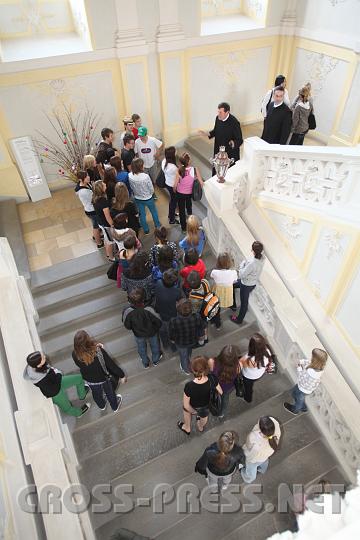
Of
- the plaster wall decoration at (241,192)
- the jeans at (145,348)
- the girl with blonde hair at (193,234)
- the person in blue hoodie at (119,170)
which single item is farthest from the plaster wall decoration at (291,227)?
the person in blue hoodie at (119,170)

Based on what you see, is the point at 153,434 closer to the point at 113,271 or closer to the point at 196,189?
the point at 113,271

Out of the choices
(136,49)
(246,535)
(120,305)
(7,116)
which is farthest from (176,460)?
(136,49)

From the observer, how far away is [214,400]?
13.7 feet

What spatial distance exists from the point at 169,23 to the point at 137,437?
7.35 meters

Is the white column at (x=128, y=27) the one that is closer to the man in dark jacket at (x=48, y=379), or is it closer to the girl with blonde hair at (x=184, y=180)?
the girl with blonde hair at (x=184, y=180)

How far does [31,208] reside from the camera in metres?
7.44

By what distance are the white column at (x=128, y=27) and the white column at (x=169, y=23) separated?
1.38 ft

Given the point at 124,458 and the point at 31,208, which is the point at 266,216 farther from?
the point at 31,208

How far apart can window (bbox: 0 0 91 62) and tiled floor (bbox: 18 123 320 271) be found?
2654 millimetres

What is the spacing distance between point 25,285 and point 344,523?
5007 millimetres

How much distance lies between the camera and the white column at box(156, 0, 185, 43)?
6.84 meters

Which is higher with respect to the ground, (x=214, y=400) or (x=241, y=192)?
(x=241, y=192)

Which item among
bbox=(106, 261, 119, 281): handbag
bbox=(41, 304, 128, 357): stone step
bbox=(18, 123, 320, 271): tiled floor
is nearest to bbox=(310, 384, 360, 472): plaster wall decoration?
bbox=(41, 304, 128, 357): stone step

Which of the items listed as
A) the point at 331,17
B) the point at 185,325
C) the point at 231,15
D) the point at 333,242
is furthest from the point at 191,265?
the point at 231,15
